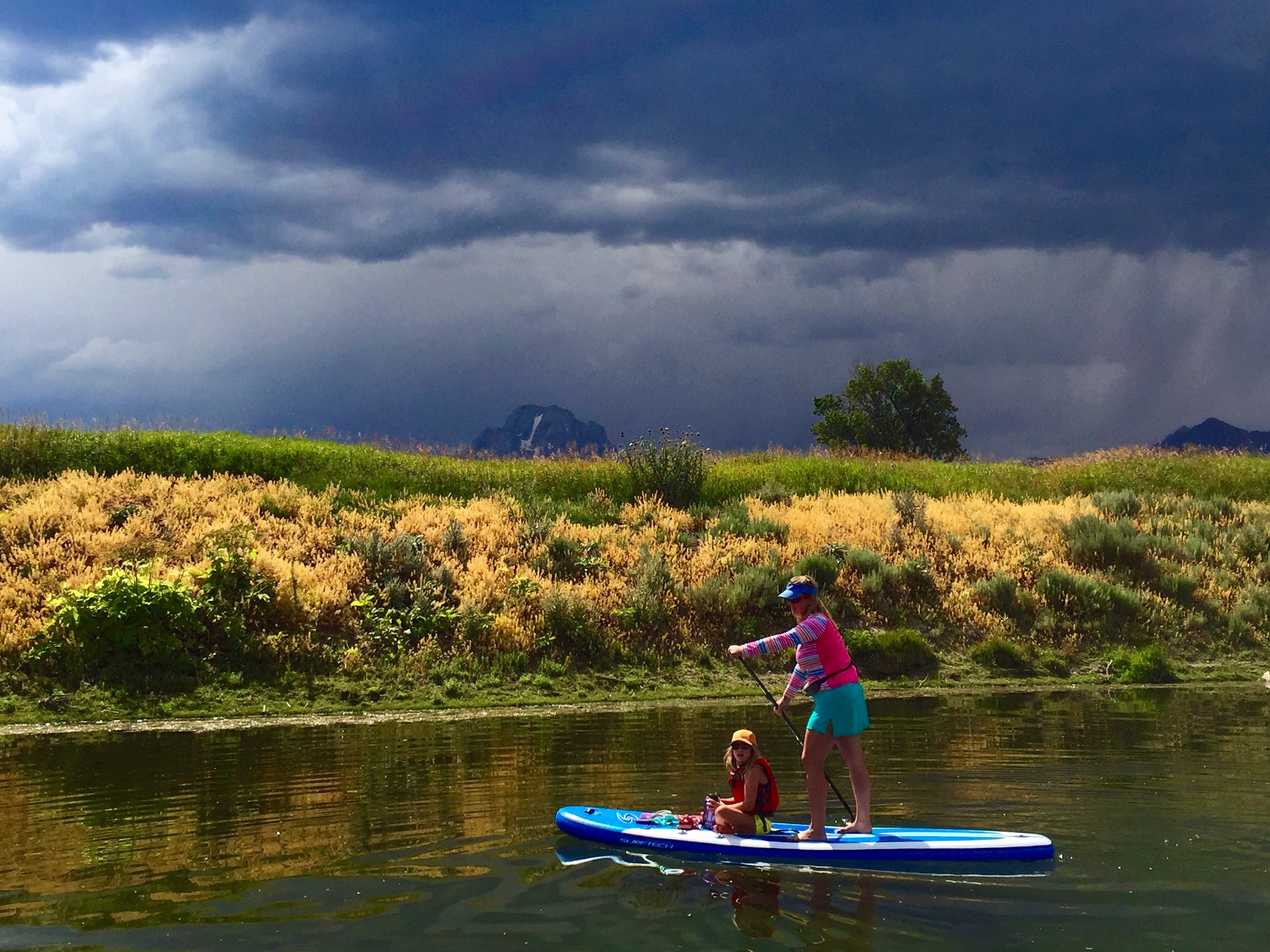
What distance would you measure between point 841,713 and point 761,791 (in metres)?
1.01

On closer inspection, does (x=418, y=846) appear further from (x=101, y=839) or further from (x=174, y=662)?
(x=174, y=662)

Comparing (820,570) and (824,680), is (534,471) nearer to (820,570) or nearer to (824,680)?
(820,570)

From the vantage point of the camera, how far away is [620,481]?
34.5m

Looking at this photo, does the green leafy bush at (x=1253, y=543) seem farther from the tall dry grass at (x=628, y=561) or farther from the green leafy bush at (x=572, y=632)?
the green leafy bush at (x=572, y=632)

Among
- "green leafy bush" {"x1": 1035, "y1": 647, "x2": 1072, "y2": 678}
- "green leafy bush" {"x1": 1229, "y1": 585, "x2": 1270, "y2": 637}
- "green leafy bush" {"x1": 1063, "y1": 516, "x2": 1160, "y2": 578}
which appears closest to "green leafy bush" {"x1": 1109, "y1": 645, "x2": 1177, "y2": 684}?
"green leafy bush" {"x1": 1035, "y1": 647, "x2": 1072, "y2": 678}

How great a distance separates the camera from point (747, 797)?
10484mm

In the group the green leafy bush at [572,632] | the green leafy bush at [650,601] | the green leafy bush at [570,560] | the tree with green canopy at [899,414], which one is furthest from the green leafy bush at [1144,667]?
the tree with green canopy at [899,414]

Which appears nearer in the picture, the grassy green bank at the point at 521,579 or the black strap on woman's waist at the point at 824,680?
the black strap on woman's waist at the point at 824,680

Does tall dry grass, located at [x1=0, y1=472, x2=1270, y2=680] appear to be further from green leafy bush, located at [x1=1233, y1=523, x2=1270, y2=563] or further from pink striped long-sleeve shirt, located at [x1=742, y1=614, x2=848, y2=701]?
pink striped long-sleeve shirt, located at [x1=742, y1=614, x2=848, y2=701]

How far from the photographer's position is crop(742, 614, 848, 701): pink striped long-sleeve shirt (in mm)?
10430

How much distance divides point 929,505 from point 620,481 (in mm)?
8751

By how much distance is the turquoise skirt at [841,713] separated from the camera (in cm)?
1039

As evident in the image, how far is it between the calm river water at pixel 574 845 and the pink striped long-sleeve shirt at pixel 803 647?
1.70 metres

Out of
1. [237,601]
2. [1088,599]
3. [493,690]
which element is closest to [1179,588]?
[1088,599]
